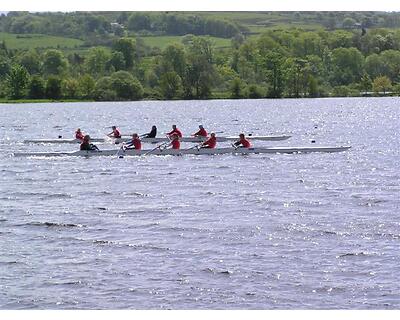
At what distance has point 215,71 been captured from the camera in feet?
416

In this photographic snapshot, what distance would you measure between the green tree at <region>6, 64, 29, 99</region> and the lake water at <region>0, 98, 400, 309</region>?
257ft

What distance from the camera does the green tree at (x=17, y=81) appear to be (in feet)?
402

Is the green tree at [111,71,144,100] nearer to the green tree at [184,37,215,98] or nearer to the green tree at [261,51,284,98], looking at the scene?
the green tree at [184,37,215,98]

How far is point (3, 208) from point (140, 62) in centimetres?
10372

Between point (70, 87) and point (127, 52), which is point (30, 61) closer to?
point (70, 87)

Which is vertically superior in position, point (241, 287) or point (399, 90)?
point (241, 287)

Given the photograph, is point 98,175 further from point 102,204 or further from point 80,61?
point 80,61

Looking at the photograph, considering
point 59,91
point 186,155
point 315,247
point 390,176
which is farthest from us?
point 59,91

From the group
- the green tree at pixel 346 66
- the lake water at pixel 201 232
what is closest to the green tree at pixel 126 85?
the green tree at pixel 346 66

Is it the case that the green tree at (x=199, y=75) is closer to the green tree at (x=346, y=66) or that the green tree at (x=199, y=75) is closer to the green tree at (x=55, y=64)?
the green tree at (x=346, y=66)

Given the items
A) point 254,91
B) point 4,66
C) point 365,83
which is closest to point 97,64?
point 4,66

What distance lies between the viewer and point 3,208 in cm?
2817

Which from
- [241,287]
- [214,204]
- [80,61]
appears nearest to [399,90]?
[80,61]

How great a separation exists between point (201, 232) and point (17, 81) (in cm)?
10772
